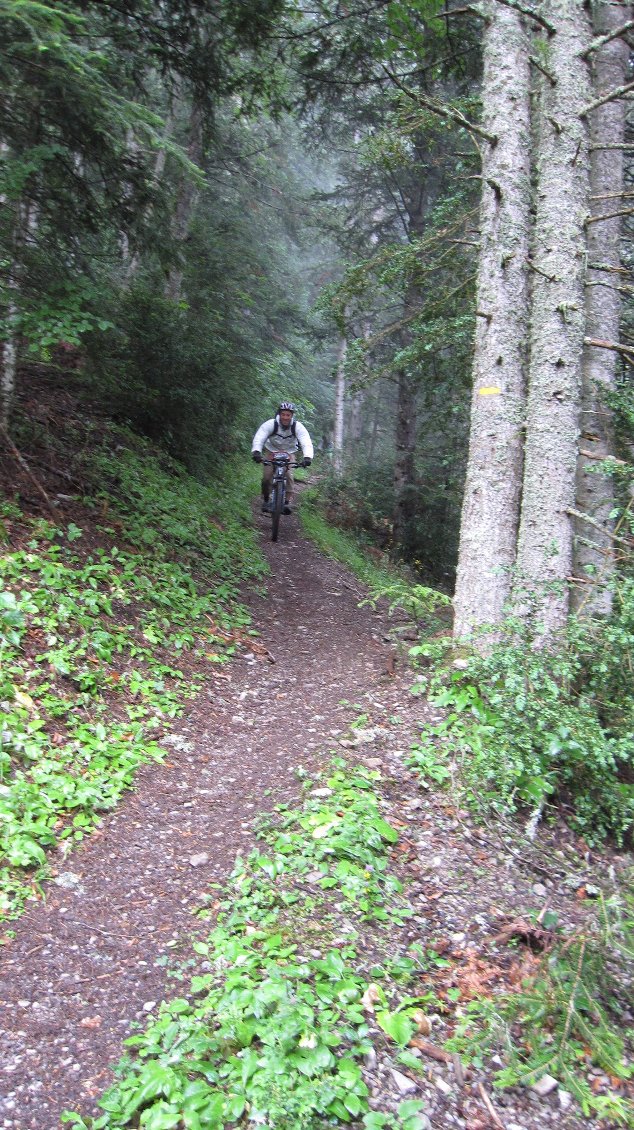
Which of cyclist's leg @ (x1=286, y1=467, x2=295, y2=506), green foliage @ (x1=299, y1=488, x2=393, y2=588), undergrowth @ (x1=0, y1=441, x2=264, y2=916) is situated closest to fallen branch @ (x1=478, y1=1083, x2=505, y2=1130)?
undergrowth @ (x1=0, y1=441, x2=264, y2=916)

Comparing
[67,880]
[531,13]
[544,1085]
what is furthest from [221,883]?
[531,13]

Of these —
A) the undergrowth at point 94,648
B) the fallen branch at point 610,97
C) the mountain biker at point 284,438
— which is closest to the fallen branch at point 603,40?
the fallen branch at point 610,97

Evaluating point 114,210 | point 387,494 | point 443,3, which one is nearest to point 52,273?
point 114,210

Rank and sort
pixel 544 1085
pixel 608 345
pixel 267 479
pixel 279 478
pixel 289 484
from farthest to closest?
pixel 267 479
pixel 289 484
pixel 279 478
pixel 608 345
pixel 544 1085

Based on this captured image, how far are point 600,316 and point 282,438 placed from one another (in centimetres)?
544

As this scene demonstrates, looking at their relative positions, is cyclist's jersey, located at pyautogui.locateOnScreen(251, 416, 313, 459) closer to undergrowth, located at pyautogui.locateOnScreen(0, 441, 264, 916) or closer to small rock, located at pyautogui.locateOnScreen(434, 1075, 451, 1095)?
undergrowth, located at pyautogui.locateOnScreen(0, 441, 264, 916)

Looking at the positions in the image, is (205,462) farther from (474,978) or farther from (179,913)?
(474,978)

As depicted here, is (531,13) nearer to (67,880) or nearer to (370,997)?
(370,997)

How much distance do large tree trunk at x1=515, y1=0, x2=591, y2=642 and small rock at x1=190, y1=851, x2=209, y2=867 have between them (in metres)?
2.89

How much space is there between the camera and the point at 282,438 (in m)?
10.3

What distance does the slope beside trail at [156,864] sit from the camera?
2.74 meters

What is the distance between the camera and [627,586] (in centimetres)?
423

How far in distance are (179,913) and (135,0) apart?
26.9ft

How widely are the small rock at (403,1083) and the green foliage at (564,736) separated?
5.87 ft
